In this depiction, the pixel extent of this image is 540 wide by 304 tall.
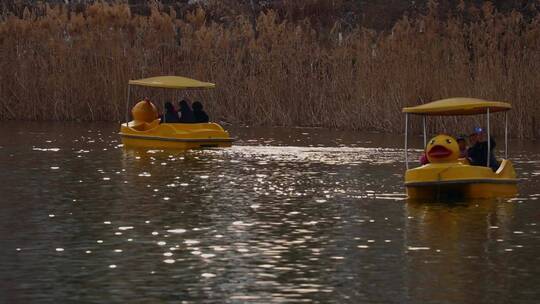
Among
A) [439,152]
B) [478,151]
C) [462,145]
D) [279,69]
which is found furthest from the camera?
[279,69]

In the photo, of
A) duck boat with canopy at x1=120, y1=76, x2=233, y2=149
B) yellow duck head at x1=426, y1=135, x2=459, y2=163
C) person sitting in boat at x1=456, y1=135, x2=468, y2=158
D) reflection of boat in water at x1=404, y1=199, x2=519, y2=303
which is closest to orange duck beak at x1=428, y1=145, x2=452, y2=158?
yellow duck head at x1=426, y1=135, x2=459, y2=163

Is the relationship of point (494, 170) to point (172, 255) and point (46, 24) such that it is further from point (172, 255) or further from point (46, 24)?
point (46, 24)

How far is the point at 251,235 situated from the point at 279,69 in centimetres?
2391

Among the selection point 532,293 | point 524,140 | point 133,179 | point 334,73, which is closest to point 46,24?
point 334,73

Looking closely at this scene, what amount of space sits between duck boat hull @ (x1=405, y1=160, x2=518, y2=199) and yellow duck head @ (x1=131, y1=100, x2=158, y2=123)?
44.7ft

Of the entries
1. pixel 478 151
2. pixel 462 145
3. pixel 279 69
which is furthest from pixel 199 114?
pixel 478 151

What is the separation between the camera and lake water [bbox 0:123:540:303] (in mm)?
13039

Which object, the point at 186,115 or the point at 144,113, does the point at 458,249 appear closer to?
the point at 186,115

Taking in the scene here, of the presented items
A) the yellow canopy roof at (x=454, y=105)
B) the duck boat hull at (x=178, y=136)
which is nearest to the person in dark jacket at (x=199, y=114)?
the duck boat hull at (x=178, y=136)

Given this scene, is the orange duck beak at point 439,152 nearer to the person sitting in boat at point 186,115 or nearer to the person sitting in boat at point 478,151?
the person sitting in boat at point 478,151

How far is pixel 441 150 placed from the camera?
21.1 meters

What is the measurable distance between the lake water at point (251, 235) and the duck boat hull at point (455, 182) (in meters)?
0.42

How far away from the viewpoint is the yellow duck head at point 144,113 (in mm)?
34156

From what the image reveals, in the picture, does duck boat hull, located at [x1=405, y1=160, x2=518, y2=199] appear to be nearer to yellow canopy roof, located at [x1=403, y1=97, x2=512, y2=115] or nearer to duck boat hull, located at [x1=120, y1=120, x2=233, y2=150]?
yellow canopy roof, located at [x1=403, y1=97, x2=512, y2=115]
